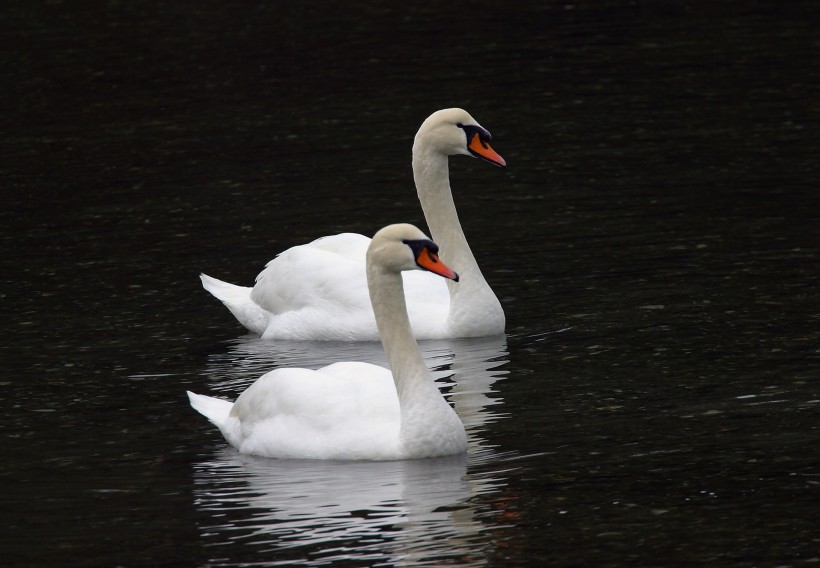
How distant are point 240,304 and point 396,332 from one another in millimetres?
4159

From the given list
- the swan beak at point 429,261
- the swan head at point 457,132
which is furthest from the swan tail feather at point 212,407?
the swan head at point 457,132

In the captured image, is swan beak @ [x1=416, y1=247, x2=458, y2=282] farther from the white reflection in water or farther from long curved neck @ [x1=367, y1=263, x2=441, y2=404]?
the white reflection in water

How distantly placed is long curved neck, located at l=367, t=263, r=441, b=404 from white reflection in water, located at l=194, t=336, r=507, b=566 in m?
0.52

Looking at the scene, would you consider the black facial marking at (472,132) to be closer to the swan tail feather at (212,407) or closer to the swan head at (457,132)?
the swan head at (457,132)

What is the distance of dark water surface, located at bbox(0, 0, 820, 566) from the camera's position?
9.80 meters

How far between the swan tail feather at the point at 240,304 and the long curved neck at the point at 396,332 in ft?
12.8

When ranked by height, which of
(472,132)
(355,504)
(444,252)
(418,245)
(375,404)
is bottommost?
(355,504)

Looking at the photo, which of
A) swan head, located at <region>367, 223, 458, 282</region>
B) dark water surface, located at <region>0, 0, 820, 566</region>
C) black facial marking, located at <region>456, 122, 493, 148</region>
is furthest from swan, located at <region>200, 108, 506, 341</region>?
swan head, located at <region>367, 223, 458, 282</region>

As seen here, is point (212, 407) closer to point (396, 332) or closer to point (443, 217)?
point (396, 332)

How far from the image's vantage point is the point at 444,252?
1491cm

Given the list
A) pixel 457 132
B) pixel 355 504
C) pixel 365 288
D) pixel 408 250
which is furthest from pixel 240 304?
pixel 355 504

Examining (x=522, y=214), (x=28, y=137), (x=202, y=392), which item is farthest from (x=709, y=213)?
(x=28, y=137)

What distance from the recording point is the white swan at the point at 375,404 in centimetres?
1088

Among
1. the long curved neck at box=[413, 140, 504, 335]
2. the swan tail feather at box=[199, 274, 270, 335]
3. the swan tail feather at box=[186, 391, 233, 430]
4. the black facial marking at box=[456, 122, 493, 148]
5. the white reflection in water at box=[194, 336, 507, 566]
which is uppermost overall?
the black facial marking at box=[456, 122, 493, 148]
